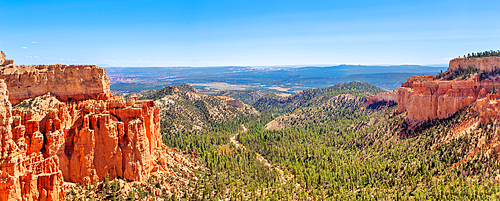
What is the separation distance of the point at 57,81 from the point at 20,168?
1821 centimetres

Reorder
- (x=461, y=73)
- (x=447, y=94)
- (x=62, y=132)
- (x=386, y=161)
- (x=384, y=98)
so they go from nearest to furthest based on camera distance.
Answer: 1. (x=62, y=132)
2. (x=386, y=161)
3. (x=447, y=94)
4. (x=461, y=73)
5. (x=384, y=98)

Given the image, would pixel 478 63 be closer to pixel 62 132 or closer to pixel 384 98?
pixel 384 98

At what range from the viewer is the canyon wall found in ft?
330

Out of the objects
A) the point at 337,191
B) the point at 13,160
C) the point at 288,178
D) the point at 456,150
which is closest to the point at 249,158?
the point at 288,178

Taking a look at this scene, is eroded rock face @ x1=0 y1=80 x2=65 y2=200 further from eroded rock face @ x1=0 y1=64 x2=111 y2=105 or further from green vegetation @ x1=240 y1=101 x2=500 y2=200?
green vegetation @ x1=240 y1=101 x2=500 y2=200

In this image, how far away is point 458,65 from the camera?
408ft

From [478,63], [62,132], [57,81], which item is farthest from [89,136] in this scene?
[478,63]

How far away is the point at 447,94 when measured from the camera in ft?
342

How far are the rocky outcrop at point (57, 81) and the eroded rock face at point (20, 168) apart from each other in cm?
884

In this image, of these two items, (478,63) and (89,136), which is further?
(478,63)

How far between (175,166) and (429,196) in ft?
169

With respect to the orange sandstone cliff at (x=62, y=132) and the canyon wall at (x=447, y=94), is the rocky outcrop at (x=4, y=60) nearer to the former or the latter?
the orange sandstone cliff at (x=62, y=132)

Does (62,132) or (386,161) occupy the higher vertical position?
(62,132)

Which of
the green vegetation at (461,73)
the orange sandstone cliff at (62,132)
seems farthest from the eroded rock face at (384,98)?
the orange sandstone cliff at (62,132)
